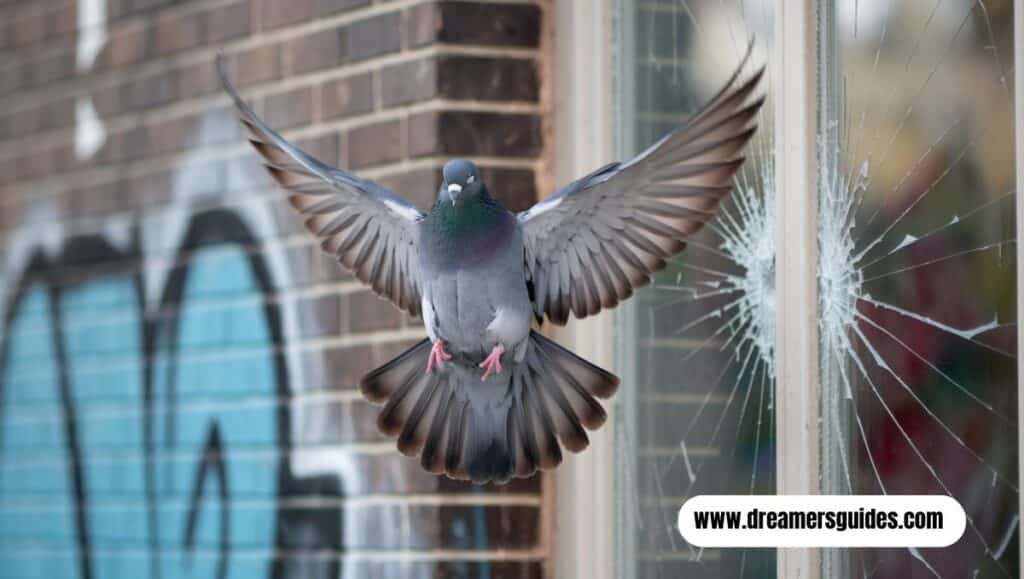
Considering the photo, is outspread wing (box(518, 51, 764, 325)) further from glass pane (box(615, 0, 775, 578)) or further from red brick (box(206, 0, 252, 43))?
red brick (box(206, 0, 252, 43))

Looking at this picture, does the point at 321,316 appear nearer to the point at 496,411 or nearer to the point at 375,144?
the point at 375,144

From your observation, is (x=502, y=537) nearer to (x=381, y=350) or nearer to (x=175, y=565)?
(x=381, y=350)

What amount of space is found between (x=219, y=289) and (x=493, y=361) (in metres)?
2.00

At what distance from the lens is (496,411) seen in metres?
2.83

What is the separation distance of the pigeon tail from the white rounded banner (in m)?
0.23

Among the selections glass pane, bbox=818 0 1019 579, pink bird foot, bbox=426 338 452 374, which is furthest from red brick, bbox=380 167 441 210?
pink bird foot, bbox=426 338 452 374

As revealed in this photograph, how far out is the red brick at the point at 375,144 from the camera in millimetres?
3936

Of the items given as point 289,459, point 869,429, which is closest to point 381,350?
point 289,459

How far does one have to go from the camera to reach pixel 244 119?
2.70 meters

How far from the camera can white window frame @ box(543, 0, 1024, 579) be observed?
3191mm

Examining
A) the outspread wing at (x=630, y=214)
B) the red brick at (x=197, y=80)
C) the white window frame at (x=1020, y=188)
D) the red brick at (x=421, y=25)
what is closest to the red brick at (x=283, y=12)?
the red brick at (x=197, y=80)

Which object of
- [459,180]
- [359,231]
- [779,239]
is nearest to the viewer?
[459,180]

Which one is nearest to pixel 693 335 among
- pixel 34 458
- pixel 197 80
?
pixel 197 80

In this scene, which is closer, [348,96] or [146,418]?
[348,96]
